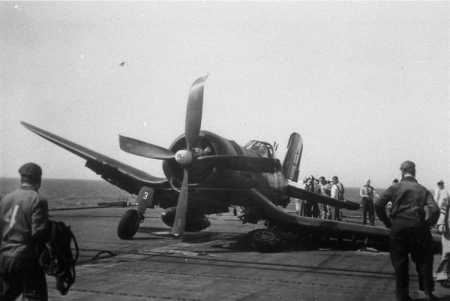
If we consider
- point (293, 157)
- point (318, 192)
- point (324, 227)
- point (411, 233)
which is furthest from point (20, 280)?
point (318, 192)

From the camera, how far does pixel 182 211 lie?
34.2 feet

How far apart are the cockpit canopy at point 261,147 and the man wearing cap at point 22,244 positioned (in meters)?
9.60

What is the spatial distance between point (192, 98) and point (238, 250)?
3.69 metres

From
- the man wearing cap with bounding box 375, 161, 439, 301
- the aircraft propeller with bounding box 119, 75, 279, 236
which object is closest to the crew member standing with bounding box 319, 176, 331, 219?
the aircraft propeller with bounding box 119, 75, 279, 236

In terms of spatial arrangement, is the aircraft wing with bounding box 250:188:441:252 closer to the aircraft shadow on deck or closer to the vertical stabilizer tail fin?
the aircraft shadow on deck

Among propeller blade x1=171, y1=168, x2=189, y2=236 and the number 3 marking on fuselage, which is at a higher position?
the number 3 marking on fuselage

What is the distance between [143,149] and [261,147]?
4.00 m

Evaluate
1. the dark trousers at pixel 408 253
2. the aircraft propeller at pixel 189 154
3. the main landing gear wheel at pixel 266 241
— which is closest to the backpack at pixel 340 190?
the aircraft propeller at pixel 189 154

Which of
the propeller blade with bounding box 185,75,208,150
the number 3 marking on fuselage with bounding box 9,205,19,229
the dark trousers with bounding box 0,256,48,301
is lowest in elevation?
the dark trousers with bounding box 0,256,48,301

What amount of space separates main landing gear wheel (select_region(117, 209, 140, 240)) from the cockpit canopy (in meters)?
3.74

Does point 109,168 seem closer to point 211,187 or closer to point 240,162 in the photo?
point 211,187

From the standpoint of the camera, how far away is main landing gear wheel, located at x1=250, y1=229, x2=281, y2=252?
10469 mm

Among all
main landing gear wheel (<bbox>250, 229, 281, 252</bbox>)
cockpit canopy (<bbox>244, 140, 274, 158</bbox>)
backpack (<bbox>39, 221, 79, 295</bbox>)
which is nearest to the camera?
backpack (<bbox>39, 221, 79, 295</bbox>)

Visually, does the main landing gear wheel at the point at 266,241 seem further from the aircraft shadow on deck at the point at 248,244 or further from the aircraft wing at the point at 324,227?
the aircraft wing at the point at 324,227
